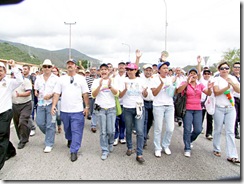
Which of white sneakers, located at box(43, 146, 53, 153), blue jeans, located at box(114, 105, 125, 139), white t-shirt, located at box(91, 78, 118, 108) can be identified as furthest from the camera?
blue jeans, located at box(114, 105, 125, 139)

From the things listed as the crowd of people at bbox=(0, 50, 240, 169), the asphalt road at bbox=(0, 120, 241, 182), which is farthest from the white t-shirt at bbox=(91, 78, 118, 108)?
the asphalt road at bbox=(0, 120, 241, 182)

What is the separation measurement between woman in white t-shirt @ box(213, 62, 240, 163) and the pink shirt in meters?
0.32

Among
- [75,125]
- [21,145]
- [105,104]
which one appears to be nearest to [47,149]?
[21,145]

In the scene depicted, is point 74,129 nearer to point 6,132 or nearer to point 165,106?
point 6,132

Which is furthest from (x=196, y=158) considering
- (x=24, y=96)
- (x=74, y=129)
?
(x=24, y=96)

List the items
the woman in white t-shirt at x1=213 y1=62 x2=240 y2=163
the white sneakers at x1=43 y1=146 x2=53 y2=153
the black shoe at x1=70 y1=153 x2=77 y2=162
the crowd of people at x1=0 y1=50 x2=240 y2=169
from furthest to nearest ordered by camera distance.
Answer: the white sneakers at x1=43 y1=146 x2=53 y2=153, the black shoe at x1=70 y1=153 x2=77 y2=162, the crowd of people at x1=0 y1=50 x2=240 y2=169, the woman in white t-shirt at x1=213 y1=62 x2=240 y2=163

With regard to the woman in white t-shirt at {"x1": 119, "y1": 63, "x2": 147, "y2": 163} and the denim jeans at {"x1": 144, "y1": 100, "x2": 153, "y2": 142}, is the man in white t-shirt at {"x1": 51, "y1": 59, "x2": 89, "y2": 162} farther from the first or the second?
the denim jeans at {"x1": 144, "y1": 100, "x2": 153, "y2": 142}

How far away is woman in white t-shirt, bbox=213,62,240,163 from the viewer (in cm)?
281

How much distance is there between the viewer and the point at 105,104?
3.40 m

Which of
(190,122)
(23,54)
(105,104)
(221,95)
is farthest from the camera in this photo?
(23,54)

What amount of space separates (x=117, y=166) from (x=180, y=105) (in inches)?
55.3

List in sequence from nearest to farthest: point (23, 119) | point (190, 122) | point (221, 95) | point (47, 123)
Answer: point (221, 95), point (190, 122), point (47, 123), point (23, 119)

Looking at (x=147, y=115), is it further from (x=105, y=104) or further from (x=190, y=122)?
(x=105, y=104)

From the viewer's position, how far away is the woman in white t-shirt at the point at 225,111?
2.81m
